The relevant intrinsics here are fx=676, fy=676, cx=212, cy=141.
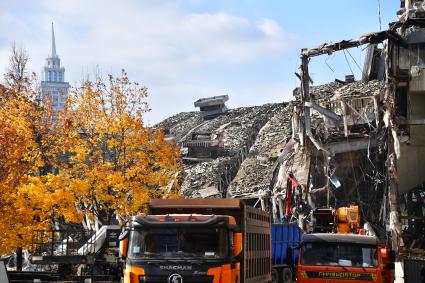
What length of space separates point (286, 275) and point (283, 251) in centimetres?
116

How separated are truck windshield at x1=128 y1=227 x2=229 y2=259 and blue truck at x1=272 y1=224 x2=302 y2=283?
10.9 meters

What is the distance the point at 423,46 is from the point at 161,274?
107ft

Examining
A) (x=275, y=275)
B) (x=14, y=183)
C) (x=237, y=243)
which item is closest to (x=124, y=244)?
(x=237, y=243)

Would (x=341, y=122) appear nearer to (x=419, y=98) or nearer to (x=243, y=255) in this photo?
(x=419, y=98)

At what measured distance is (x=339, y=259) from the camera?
1855cm

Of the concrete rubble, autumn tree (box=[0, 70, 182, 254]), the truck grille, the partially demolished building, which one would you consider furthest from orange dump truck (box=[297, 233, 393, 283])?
the concrete rubble

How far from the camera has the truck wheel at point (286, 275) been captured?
26.0 metres

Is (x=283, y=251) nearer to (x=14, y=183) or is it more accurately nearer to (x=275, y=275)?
(x=275, y=275)

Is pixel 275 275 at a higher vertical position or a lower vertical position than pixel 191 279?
lower

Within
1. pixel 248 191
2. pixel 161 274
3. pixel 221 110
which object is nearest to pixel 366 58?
pixel 248 191

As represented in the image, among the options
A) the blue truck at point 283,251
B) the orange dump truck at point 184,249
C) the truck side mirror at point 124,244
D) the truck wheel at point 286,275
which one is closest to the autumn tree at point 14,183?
the blue truck at point 283,251

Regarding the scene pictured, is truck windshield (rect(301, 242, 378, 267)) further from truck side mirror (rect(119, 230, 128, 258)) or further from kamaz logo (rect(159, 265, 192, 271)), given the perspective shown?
truck side mirror (rect(119, 230, 128, 258))

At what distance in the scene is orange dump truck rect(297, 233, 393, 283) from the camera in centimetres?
1814

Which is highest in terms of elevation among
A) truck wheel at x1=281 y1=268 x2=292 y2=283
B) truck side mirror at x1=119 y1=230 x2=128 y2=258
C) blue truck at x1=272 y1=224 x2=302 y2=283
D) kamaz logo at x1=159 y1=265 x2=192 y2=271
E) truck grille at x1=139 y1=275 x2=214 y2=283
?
truck side mirror at x1=119 y1=230 x2=128 y2=258
